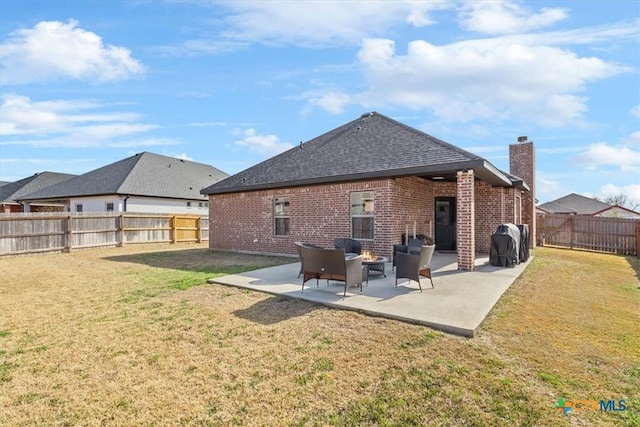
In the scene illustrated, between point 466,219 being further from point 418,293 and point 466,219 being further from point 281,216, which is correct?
point 281,216

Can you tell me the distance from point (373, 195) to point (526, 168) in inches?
378

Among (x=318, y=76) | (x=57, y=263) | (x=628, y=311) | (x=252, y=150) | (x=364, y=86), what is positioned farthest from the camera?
(x=252, y=150)

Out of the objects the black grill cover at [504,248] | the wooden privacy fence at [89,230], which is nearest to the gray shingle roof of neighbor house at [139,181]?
the wooden privacy fence at [89,230]

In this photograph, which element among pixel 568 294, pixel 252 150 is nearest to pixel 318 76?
pixel 568 294

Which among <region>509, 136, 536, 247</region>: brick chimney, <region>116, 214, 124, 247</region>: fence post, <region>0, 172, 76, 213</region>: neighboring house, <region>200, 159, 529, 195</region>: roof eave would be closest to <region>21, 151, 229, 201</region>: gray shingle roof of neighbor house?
<region>0, 172, 76, 213</region>: neighboring house

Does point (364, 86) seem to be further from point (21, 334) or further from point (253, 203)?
point (21, 334)

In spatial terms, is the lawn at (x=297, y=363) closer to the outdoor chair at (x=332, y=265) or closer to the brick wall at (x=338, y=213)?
the outdoor chair at (x=332, y=265)

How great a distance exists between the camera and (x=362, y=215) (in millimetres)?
10297

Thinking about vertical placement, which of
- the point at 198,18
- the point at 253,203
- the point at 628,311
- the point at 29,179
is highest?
the point at 198,18

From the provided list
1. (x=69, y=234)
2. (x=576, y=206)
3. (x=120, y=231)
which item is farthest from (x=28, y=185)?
(x=576, y=206)

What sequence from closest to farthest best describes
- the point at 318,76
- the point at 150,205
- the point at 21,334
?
the point at 21,334, the point at 318,76, the point at 150,205

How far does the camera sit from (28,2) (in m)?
8.38

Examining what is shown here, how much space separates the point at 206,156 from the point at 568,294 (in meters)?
31.4

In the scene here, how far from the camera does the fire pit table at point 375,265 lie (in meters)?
7.21
